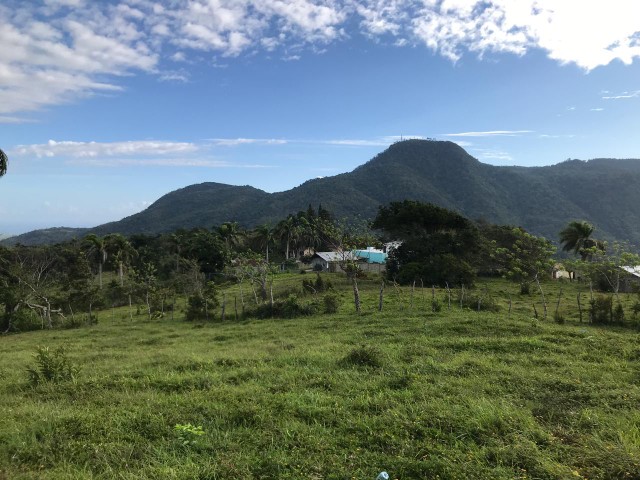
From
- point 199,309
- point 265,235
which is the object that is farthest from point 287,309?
point 265,235

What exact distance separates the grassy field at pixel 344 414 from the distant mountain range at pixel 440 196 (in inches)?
3959

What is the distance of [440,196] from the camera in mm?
130125

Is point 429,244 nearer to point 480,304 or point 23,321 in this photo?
point 480,304

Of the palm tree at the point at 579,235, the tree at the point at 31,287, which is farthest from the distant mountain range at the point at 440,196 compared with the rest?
the tree at the point at 31,287

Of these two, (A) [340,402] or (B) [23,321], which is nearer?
(A) [340,402]

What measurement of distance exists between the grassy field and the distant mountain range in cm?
10057

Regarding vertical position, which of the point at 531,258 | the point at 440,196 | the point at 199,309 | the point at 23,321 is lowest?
the point at 23,321

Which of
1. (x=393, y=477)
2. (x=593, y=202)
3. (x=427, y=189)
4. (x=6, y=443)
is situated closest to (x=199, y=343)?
(x=6, y=443)

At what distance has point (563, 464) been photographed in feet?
16.1

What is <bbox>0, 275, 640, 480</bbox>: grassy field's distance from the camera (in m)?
4.96

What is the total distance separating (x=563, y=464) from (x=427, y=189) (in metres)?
134

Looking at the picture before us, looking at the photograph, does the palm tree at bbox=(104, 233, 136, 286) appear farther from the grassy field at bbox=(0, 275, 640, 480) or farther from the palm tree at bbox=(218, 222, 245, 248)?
the grassy field at bbox=(0, 275, 640, 480)

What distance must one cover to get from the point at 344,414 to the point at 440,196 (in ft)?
428

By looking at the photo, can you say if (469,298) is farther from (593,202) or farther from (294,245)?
(593,202)
